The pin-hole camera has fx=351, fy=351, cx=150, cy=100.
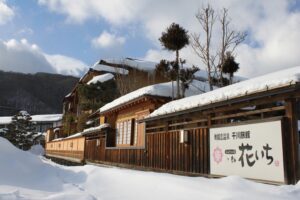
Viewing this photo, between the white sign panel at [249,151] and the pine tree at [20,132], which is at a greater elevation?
the pine tree at [20,132]

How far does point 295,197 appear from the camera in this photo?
19.7 ft

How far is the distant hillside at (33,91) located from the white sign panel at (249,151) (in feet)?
343

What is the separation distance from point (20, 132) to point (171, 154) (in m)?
44.0

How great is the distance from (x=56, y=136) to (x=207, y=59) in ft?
99.3

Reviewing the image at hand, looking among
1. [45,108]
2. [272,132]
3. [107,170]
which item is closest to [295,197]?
[272,132]

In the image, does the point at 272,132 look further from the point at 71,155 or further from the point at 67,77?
the point at 67,77

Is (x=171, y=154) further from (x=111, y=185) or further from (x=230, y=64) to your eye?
(x=230, y=64)

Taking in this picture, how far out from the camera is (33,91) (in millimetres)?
122750

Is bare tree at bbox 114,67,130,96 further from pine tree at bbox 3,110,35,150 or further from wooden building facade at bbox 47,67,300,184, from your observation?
pine tree at bbox 3,110,35,150

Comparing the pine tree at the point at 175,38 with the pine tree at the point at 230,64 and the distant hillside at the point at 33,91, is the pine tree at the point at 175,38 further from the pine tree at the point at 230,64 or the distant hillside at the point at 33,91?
the distant hillside at the point at 33,91

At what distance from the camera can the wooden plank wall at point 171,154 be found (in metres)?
10.1

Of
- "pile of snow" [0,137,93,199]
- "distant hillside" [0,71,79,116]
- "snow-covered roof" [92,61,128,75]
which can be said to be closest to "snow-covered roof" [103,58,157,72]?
"snow-covered roof" [92,61,128,75]

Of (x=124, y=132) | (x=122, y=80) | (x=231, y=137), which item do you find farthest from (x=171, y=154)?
(x=122, y=80)

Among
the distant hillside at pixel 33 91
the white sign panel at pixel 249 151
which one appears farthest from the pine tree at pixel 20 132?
the distant hillside at pixel 33 91
